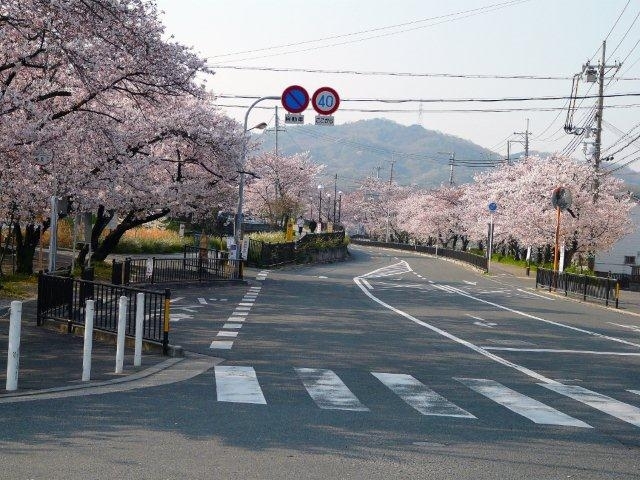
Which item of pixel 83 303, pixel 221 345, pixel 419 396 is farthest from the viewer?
pixel 83 303

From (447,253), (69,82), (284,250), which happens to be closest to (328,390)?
(69,82)

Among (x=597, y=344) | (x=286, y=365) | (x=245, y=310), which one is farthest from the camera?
(x=245, y=310)

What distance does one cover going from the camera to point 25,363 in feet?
40.8

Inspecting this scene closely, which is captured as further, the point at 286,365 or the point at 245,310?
the point at 245,310

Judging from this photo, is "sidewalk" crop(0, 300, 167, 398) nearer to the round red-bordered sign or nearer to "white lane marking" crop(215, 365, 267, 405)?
"white lane marking" crop(215, 365, 267, 405)

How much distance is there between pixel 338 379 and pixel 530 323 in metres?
12.9

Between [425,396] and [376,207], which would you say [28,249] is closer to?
[425,396]

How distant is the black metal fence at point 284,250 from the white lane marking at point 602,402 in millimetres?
36541

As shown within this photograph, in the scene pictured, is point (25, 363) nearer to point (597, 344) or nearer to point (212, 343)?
point (212, 343)

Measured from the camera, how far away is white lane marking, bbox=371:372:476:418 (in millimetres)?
9773

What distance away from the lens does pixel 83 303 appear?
55.4ft

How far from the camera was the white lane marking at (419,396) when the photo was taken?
9773 millimetres

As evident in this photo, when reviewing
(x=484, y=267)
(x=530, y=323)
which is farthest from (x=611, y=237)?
(x=530, y=323)

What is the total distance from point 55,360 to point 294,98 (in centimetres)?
1155
